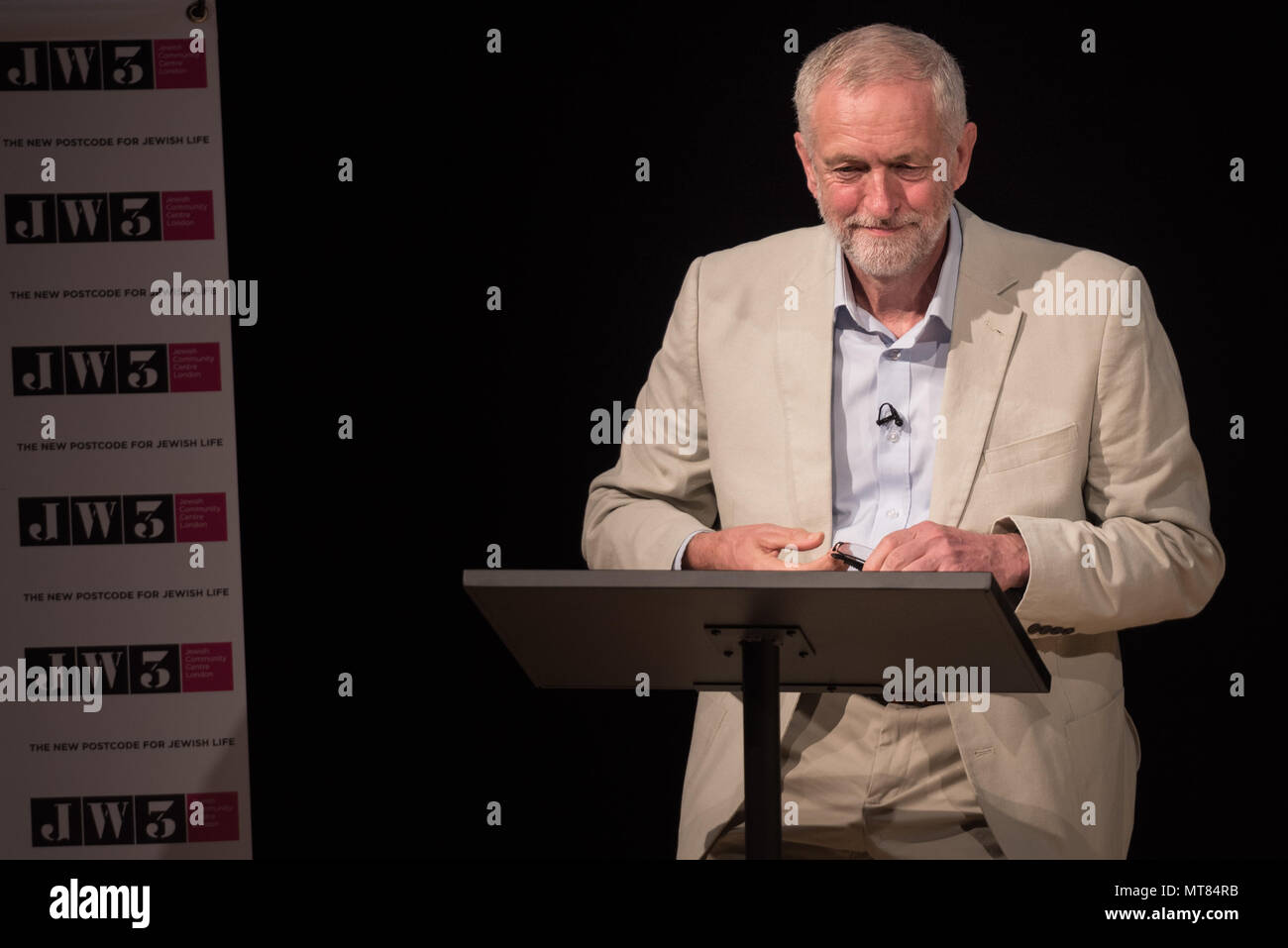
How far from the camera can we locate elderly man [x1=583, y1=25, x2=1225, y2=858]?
2.84 meters

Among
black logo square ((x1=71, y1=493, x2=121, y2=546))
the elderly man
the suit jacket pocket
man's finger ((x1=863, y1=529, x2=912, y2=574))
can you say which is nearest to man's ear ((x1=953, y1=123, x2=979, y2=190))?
the elderly man

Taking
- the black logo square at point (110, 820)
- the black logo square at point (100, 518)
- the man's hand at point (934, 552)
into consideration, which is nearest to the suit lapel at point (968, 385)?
the man's hand at point (934, 552)

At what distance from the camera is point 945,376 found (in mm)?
3102

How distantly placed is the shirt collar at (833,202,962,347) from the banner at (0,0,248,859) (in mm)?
1573

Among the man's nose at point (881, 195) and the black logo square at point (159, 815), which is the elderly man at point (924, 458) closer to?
the man's nose at point (881, 195)

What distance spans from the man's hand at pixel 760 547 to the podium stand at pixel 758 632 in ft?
0.71

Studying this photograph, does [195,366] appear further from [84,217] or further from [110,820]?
[110,820]

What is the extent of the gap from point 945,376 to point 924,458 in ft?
0.55

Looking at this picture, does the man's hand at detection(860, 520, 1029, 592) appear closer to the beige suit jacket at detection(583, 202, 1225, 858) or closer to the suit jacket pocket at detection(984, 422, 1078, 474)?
the beige suit jacket at detection(583, 202, 1225, 858)

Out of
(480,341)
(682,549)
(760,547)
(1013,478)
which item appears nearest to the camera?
(760,547)

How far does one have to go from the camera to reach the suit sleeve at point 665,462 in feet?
10.4

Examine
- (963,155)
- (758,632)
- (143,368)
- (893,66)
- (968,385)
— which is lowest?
(758,632)

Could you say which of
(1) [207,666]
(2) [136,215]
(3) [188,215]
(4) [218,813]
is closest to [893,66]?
(3) [188,215]
